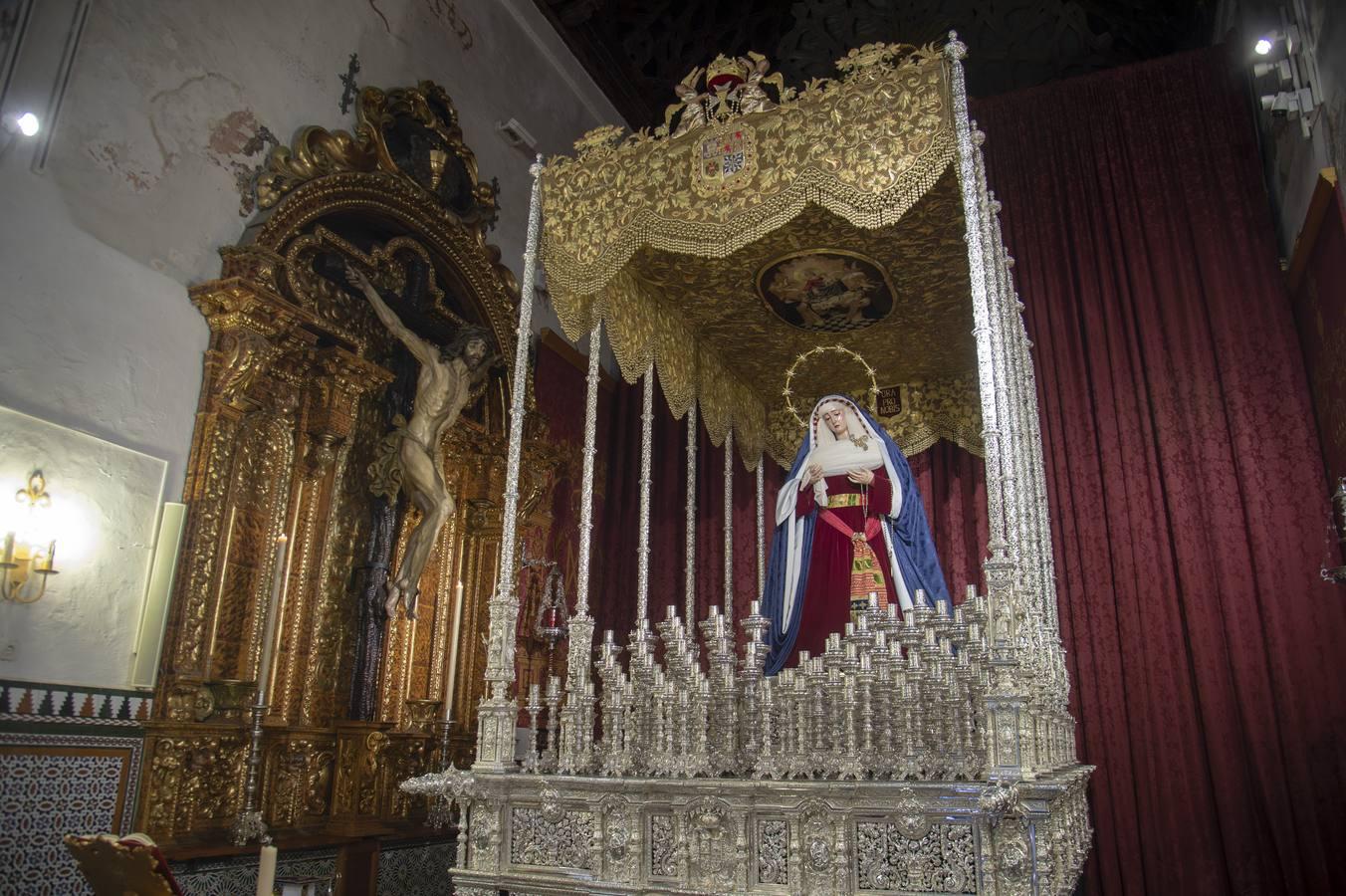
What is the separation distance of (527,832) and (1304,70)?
5616mm

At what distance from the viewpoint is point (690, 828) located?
3.85 metres

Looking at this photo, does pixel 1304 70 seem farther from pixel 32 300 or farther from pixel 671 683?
pixel 32 300

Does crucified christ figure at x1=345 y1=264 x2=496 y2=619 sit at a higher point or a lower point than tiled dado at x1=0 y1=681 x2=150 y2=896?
higher

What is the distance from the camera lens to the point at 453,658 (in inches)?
250

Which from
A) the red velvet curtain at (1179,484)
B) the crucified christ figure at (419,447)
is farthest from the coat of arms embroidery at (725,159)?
the red velvet curtain at (1179,484)

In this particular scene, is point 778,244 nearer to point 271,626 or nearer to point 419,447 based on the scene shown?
point 419,447

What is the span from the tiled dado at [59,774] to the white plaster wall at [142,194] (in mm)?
1139

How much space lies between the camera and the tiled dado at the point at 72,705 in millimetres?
3859

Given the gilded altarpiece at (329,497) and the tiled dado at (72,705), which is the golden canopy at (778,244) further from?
the tiled dado at (72,705)

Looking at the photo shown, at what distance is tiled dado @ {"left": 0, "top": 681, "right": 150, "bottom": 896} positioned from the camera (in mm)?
3818

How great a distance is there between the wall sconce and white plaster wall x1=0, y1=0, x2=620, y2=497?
375 millimetres

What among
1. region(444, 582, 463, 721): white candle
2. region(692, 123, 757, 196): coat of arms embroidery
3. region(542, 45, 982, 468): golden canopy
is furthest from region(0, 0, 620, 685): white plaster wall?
region(692, 123, 757, 196): coat of arms embroidery

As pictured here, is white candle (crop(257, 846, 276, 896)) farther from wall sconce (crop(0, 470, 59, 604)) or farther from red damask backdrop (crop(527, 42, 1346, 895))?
red damask backdrop (crop(527, 42, 1346, 895))

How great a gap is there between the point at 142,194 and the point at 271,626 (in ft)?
7.47
